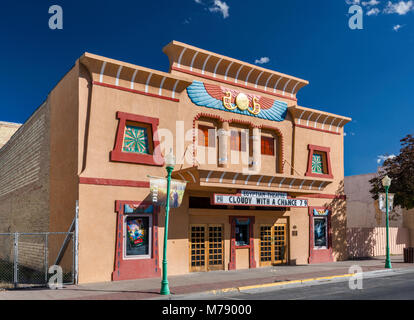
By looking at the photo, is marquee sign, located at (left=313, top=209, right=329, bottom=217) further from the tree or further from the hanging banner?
the hanging banner

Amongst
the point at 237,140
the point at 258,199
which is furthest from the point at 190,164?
the point at 258,199

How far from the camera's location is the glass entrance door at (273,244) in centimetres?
2272

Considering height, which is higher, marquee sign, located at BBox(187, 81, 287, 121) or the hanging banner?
marquee sign, located at BBox(187, 81, 287, 121)

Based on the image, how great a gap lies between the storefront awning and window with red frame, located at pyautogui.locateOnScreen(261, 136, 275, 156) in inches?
108

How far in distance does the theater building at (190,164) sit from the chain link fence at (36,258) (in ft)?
2.75

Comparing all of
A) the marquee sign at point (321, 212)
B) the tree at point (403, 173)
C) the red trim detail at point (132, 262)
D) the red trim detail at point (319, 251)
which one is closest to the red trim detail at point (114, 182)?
the red trim detail at point (132, 262)

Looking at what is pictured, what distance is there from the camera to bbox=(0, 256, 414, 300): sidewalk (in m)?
13.7

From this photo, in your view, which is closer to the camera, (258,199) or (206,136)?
(258,199)

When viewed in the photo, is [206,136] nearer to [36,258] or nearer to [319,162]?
[319,162]

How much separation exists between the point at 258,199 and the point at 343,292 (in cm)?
680

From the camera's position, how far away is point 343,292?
14.6 meters

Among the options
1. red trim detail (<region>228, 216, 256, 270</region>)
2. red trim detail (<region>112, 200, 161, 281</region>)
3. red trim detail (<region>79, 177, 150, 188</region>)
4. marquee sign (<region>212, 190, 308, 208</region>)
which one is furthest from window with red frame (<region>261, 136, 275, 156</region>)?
red trim detail (<region>112, 200, 161, 281</region>)

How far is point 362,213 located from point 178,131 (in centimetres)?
2953
